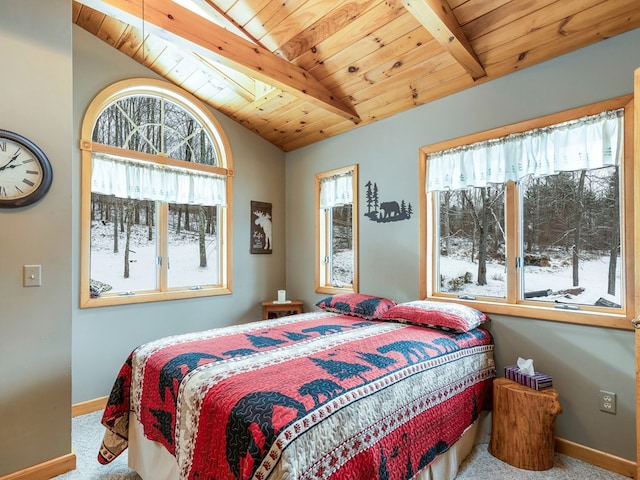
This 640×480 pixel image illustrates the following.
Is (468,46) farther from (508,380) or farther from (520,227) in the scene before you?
(508,380)

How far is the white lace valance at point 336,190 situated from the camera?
3.66m

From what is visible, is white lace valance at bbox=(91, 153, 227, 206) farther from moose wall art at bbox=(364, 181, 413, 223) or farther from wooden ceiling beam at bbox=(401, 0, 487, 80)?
wooden ceiling beam at bbox=(401, 0, 487, 80)

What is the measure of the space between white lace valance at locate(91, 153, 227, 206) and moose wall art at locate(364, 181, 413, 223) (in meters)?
1.60

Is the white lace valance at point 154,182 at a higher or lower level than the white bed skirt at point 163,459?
higher

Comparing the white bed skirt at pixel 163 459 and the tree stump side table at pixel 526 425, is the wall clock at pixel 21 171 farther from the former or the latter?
the tree stump side table at pixel 526 425

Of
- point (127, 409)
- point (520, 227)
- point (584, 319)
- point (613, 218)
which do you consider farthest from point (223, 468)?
point (613, 218)

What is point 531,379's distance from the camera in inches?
83.5

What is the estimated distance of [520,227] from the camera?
8.23 feet

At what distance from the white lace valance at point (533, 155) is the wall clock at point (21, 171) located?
275 centimetres

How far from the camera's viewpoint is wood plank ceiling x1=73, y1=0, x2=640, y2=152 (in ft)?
6.91

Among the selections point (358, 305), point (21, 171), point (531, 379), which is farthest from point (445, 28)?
point (21, 171)

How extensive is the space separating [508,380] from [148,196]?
3336mm

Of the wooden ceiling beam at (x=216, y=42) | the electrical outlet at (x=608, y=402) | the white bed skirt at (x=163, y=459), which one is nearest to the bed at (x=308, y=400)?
the white bed skirt at (x=163, y=459)

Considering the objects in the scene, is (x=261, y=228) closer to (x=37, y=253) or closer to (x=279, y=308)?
(x=279, y=308)
